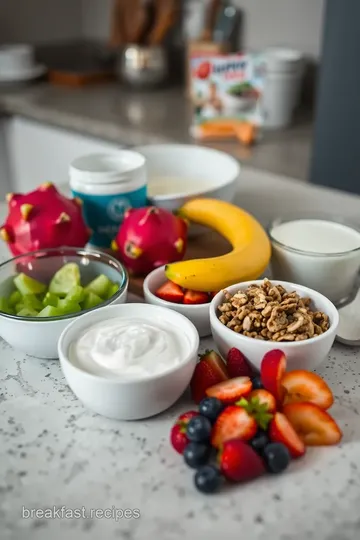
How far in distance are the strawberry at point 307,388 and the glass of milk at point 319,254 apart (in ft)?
0.85

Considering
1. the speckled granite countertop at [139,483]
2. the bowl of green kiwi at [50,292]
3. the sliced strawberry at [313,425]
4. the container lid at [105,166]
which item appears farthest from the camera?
the container lid at [105,166]

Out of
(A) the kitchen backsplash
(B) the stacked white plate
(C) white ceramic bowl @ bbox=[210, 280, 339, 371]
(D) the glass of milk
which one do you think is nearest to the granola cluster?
(C) white ceramic bowl @ bbox=[210, 280, 339, 371]

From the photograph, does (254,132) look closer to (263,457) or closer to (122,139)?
(122,139)

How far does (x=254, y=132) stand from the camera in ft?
6.79

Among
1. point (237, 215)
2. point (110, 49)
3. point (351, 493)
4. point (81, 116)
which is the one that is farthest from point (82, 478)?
point (110, 49)

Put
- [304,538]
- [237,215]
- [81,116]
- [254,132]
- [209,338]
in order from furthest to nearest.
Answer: [81,116] → [254,132] → [237,215] → [209,338] → [304,538]

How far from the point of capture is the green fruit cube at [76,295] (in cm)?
87

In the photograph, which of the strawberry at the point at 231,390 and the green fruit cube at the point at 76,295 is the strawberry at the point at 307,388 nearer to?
the strawberry at the point at 231,390

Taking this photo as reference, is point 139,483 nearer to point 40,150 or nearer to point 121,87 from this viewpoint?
point 40,150

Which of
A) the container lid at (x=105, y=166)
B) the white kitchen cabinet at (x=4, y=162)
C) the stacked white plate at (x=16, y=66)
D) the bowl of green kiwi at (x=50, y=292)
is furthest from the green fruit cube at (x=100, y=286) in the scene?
the stacked white plate at (x=16, y=66)

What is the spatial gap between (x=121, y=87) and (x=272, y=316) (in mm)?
2118

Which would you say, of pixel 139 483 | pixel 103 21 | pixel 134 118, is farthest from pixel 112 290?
pixel 103 21

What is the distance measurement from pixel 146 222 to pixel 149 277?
0.10 metres

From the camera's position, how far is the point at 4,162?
2535mm
